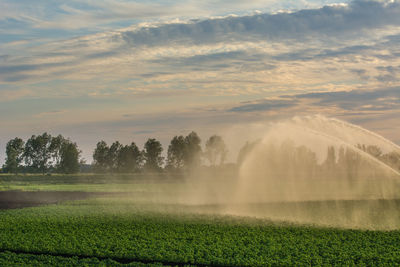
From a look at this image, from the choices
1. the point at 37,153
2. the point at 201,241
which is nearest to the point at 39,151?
the point at 37,153

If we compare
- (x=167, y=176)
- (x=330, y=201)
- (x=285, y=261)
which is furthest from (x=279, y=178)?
(x=285, y=261)

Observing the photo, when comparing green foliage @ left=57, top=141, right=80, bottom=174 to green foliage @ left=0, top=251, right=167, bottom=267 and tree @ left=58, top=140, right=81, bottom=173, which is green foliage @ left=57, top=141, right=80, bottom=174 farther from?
green foliage @ left=0, top=251, right=167, bottom=267

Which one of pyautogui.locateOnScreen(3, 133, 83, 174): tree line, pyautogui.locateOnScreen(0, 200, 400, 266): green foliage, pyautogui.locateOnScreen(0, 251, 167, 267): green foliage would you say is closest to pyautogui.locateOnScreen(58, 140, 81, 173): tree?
pyautogui.locateOnScreen(3, 133, 83, 174): tree line

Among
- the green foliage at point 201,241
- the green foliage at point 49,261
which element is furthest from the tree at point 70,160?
the green foliage at point 49,261

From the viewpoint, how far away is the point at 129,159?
161m

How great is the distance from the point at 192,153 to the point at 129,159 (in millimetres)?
22670

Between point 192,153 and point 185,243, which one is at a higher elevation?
point 192,153

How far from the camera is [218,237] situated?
30.2 meters

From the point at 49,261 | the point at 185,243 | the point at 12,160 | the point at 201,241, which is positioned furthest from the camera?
the point at 12,160

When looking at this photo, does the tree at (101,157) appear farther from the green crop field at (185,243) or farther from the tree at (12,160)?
the green crop field at (185,243)

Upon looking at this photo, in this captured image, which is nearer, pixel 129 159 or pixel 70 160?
pixel 70 160

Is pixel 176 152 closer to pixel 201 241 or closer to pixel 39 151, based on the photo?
pixel 39 151

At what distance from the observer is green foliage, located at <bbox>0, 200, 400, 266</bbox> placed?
2473cm

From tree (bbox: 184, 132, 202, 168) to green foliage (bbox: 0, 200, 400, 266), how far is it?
116985 mm
